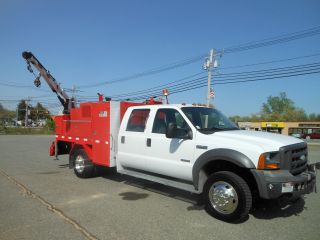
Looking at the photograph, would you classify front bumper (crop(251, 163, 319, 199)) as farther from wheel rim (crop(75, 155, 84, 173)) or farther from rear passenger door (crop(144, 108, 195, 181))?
wheel rim (crop(75, 155, 84, 173))

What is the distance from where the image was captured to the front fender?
16.2 feet

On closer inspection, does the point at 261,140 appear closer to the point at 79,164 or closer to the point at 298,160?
the point at 298,160

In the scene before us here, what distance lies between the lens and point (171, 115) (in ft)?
21.3

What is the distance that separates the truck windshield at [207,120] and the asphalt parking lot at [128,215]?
1.51m

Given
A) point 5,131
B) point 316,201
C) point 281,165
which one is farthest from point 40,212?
point 5,131

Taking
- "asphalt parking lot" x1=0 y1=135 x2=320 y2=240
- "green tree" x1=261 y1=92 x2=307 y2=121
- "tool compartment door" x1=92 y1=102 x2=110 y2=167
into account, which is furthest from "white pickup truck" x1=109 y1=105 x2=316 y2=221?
"green tree" x1=261 y1=92 x2=307 y2=121

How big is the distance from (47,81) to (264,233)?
1059 cm

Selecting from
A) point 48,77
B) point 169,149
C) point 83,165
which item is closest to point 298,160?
point 169,149

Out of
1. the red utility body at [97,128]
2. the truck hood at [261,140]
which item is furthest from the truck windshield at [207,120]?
the red utility body at [97,128]

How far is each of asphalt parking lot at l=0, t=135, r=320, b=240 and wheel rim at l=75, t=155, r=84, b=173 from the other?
791mm

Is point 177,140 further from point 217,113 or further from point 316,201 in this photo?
point 316,201

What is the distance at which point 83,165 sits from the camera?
8.59m

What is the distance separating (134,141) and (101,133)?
4.26ft

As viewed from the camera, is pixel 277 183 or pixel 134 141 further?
pixel 134 141
